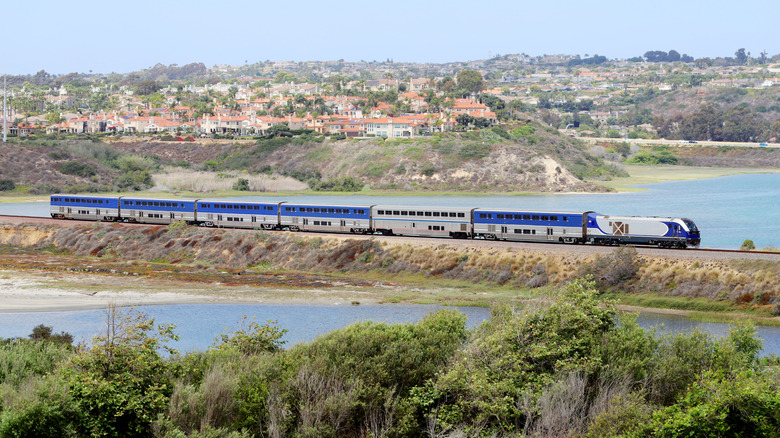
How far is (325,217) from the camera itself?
225 feet

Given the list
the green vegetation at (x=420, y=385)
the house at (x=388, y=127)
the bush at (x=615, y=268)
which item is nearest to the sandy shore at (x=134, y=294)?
the bush at (x=615, y=268)

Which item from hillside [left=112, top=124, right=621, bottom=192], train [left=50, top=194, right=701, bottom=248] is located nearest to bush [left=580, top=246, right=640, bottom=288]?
train [left=50, top=194, right=701, bottom=248]

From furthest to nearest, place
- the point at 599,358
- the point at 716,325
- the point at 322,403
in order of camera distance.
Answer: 1. the point at 716,325
2. the point at 599,358
3. the point at 322,403

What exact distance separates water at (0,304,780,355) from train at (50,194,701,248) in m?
9.35

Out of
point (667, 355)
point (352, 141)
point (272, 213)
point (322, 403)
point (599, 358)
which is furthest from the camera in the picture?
point (352, 141)

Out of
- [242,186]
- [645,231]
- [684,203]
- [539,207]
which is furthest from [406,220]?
[242,186]

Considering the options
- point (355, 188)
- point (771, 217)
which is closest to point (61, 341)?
point (771, 217)

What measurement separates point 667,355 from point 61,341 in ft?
84.2

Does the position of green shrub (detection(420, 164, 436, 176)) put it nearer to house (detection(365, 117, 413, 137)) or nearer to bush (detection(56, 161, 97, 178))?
house (detection(365, 117, 413, 137))

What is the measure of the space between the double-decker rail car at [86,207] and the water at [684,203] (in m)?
15.8

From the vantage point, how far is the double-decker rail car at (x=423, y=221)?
6294 centimetres

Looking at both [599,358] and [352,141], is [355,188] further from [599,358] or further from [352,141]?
[599,358]

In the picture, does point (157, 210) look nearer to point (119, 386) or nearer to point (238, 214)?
point (238, 214)

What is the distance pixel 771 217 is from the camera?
101375 millimetres
